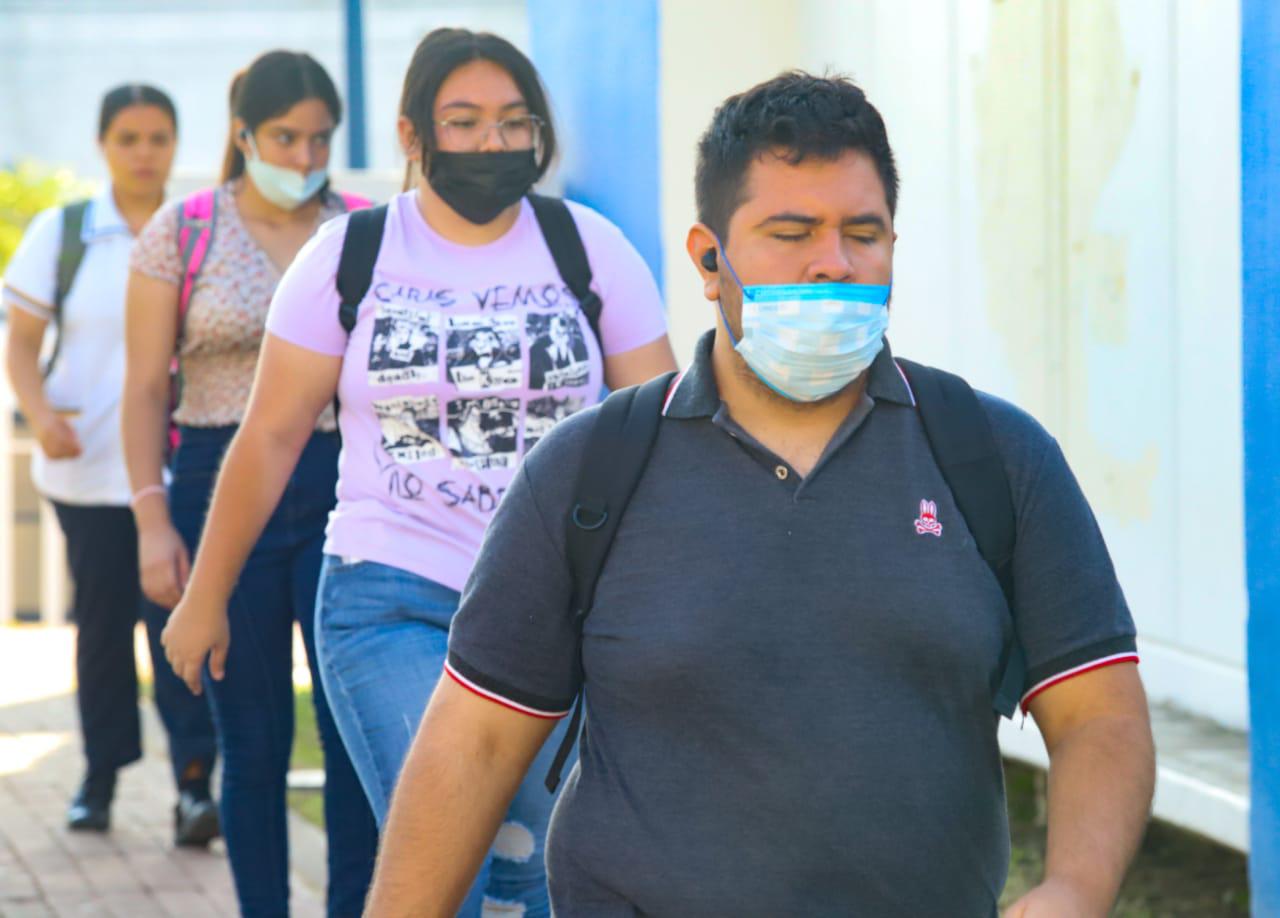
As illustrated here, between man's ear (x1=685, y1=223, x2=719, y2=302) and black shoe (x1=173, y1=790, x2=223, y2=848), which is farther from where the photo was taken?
black shoe (x1=173, y1=790, x2=223, y2=848)

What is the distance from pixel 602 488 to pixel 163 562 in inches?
118

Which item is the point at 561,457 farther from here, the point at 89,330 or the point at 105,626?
the point at 105,626

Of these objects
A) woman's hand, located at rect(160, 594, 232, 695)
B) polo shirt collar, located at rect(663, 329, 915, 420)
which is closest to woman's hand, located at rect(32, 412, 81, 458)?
woman's hand, located at rect(160, 594, 232, 695)

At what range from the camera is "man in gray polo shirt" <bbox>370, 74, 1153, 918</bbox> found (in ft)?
7.74

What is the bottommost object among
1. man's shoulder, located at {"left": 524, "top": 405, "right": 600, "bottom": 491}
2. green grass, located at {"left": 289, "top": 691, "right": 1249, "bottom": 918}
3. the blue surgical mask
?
green grass, located at {"left": 289, "top": 691, "right": 1249, "bottom": 918}

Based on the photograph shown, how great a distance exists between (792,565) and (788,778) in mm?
240

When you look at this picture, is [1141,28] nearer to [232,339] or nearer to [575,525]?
[232,339]

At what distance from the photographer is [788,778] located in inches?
92.7

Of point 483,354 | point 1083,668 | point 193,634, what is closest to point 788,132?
point 1083,668

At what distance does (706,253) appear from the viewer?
2646 millimetres

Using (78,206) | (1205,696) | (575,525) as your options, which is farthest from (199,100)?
(575,525)

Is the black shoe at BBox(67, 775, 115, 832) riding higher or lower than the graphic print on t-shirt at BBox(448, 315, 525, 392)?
lower

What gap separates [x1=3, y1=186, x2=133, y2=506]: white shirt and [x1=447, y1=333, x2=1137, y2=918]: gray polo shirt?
4.41 m

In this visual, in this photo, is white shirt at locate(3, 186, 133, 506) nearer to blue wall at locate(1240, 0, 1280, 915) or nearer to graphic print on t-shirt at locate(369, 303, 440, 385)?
graphic print on t-shirt at locate(369, 303, 440, 385)
